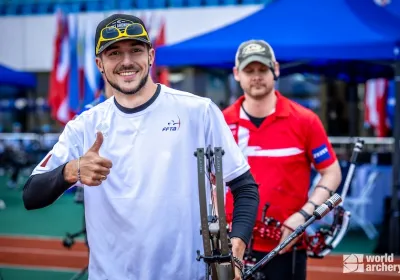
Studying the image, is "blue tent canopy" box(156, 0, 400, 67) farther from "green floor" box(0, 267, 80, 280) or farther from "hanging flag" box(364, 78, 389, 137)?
"hanging flag" box(364, 78, 389, 137)

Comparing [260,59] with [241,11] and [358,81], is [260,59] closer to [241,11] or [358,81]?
[358,81]

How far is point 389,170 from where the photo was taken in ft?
34.3

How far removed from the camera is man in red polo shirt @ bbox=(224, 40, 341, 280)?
3.88m

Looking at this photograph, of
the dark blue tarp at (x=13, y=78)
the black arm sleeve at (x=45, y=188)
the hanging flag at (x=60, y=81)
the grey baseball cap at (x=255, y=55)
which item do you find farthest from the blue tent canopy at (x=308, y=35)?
the dark blue tarp at (x=13, y=78)

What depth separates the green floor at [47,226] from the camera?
755 centimetres

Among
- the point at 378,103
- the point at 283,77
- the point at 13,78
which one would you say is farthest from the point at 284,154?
the point at 378,103

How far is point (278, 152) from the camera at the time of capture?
12.9 ft

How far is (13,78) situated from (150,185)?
41.8ft

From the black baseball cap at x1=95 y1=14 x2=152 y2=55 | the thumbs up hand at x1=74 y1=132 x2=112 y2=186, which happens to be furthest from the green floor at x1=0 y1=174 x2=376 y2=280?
the thumbs up hand at x1=74 y1=132 x2=112 y2=186

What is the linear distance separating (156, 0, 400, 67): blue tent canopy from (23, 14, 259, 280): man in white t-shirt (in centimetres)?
521

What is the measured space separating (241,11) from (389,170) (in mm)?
15305

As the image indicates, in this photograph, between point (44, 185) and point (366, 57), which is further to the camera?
point (366, 57)

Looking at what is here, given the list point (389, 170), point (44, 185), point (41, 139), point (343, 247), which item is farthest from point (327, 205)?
point (41, 139)

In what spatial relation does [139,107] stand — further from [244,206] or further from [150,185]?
[244,206]
